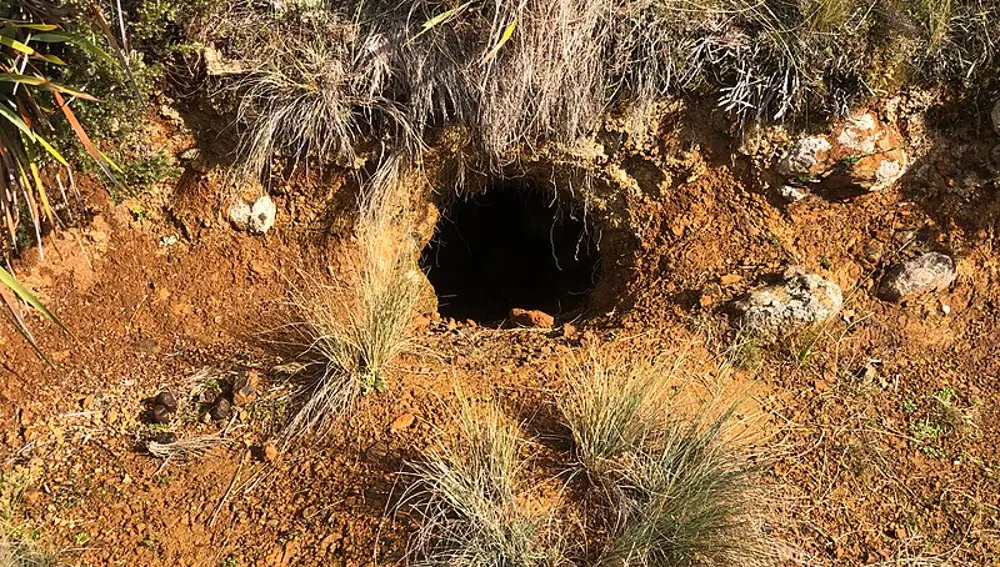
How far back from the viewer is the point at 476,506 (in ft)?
7.85

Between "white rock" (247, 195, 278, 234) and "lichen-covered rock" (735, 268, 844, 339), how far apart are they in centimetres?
218

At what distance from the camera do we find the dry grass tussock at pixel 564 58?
314cm

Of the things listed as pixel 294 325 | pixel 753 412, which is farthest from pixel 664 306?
pixel 294 325

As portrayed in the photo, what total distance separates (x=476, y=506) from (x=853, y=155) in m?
2.20

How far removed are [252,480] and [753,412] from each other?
1.92 meters

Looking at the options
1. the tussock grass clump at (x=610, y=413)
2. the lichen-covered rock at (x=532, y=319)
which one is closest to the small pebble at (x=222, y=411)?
the tussock grass clump at (x=610, y=413)

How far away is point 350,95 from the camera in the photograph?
3295mm

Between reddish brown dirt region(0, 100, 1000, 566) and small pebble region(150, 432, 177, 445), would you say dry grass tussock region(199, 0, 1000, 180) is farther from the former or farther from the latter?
small pebble region(150, 432, 177, 445)

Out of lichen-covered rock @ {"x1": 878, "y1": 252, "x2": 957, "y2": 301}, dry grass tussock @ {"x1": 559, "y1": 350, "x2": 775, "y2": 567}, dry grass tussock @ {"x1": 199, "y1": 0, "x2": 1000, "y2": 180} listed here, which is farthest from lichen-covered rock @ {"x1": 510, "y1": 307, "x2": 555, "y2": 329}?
lichen-covered rock @ {"x1": 878, "y1": 252, "x2": 957, "y2": 301}

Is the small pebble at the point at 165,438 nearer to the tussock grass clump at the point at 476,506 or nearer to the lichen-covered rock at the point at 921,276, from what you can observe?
the tussock grass clump at the point at 476,506

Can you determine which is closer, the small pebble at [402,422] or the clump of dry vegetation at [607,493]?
the clump of dry vegetation at [607,493]

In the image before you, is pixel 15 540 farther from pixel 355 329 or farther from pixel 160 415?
pixel 355 329

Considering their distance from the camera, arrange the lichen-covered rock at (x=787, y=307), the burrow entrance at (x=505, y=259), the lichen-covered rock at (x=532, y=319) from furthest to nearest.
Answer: the burrow entrance at (x=505, y=259) → the lichen-covered rock at (x=532, y=319) → the lichen-covered rock at (x=787, y=307)

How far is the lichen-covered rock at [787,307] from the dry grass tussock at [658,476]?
1.73ft
